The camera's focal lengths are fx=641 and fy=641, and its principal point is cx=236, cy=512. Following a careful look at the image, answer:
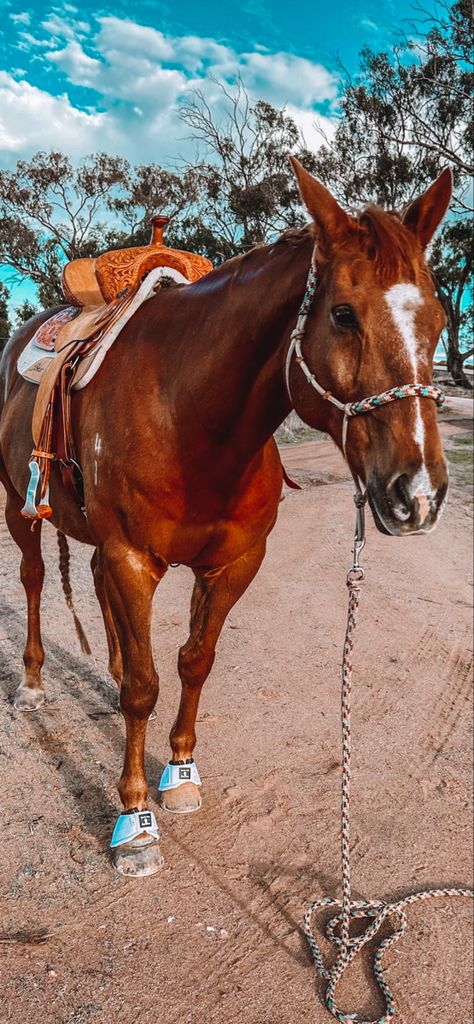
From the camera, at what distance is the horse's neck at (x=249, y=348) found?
1914mm

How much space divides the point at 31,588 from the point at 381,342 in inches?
105

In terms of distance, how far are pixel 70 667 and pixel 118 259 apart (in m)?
2.37

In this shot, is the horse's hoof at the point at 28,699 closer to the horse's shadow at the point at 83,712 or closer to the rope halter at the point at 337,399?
the horse's shadow at the point at 83,712

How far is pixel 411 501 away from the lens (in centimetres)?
147

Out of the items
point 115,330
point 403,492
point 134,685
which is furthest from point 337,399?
point 134,685

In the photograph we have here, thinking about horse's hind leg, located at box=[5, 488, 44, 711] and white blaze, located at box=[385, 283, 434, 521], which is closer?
white blaze, located at box=[385, 283, 434, 521]

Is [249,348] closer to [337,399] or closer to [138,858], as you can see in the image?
[337,399]

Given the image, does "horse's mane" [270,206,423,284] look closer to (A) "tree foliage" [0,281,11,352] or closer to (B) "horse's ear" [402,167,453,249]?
(B) "horse's ear" [402,167,453,249]

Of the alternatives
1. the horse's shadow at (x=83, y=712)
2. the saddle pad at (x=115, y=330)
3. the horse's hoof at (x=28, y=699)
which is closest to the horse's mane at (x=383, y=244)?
the saddle pad at (x=115, y=330)

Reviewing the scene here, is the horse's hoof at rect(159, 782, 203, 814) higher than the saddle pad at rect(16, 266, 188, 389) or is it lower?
lower

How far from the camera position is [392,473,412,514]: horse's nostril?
1.48 m

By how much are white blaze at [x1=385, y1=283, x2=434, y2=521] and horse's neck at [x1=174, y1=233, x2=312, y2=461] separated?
0.36m

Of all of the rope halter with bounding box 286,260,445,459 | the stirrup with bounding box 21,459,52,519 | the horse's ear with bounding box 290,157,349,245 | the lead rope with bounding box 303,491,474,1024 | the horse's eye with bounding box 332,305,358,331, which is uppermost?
the horse's ear with bounding box 290,157,349,245

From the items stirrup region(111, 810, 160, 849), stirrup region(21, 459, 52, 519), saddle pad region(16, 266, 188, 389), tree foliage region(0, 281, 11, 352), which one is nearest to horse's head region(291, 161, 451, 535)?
saddle pad region(16, 266, 188, 389)
